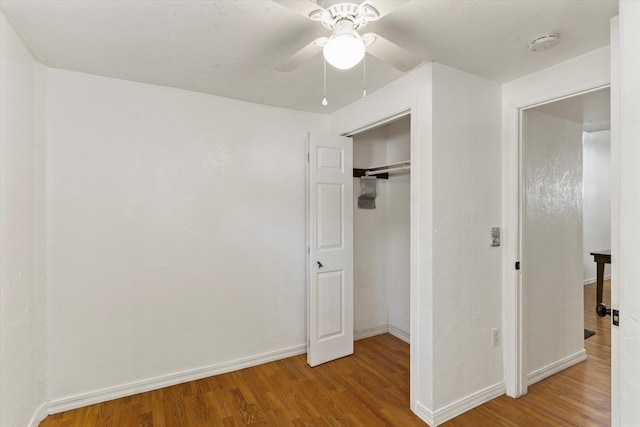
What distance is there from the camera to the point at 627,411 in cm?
103

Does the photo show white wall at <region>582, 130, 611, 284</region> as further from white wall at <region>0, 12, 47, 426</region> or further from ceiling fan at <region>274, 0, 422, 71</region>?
white wall at <region>0, 12, 47, 426</region>

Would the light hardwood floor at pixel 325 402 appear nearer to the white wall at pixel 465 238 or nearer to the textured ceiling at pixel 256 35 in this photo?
the white wall at pixel 465 238

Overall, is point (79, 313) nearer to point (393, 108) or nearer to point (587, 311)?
point (393, 108)

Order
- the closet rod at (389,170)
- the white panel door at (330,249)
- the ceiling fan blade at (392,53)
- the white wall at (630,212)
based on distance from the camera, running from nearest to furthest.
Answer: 1. the white wall at (630,212)
2. the ceiling fan blade at (392,53)
3. the white panel door at (330,249)
4. the closet rod at (389,170)

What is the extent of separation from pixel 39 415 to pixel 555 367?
12.7 feet

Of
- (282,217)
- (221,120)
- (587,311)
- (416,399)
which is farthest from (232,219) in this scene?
(587,311)

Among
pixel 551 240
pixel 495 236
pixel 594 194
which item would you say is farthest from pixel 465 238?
pixel 594 194

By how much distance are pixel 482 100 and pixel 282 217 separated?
6.22 feet

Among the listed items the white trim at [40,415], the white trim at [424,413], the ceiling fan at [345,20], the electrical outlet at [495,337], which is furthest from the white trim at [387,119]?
the white trim at [40,415]

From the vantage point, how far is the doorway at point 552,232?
245cm

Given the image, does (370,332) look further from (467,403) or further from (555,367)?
(555,367)

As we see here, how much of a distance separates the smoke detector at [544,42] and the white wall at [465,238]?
0.46 m

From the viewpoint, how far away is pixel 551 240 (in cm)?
267

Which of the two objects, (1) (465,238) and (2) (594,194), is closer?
(1) (465,238)
